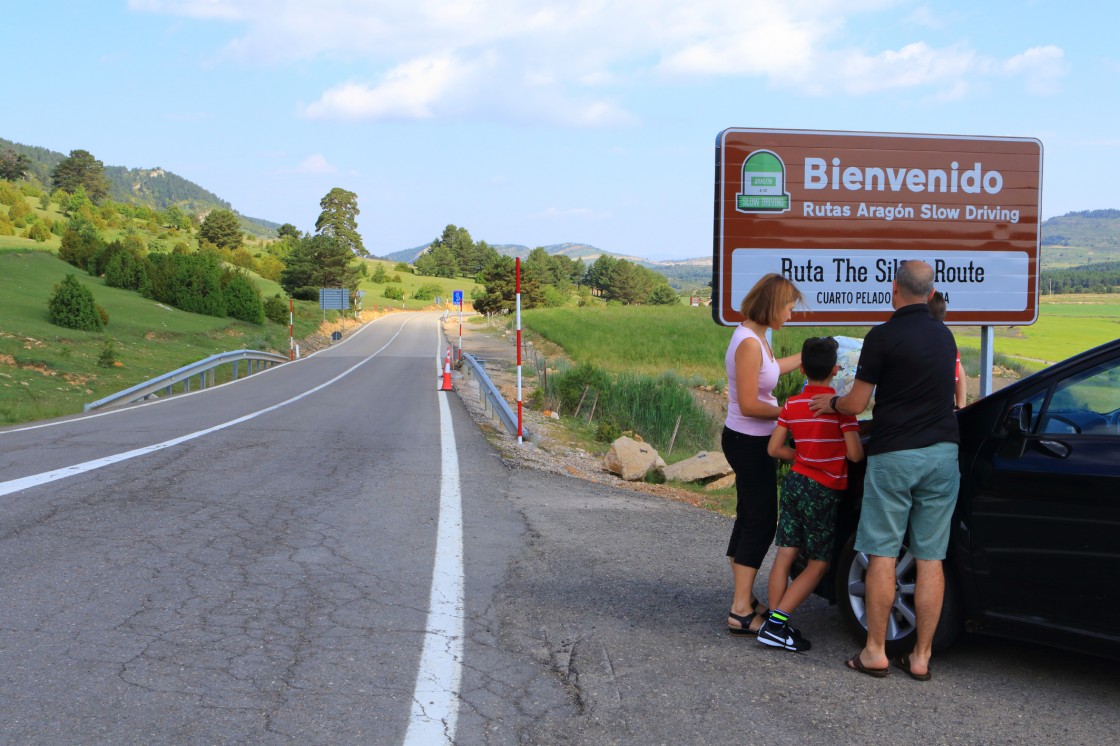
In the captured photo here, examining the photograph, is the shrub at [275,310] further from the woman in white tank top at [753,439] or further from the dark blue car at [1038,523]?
the dark blue car at [1038,523]

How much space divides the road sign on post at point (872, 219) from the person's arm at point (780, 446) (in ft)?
20.9

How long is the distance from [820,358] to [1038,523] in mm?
1201

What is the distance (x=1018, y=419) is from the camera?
420cm

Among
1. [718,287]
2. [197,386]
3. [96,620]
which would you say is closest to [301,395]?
[197,386]

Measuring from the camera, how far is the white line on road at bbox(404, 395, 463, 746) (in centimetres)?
353

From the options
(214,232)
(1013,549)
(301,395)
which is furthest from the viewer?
(214,232)

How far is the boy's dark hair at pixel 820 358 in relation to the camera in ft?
15.0

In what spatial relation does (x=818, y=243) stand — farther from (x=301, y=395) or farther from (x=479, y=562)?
(x=301, y=395)

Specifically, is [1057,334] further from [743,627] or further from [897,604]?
[743,627]

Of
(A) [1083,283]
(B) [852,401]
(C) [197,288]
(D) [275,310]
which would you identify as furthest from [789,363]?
(A) [1083,283]

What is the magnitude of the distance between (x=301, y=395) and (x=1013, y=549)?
19.9 meters

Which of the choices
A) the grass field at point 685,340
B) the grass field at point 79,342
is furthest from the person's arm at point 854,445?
the grass field at point 685,340

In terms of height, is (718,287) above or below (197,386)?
above

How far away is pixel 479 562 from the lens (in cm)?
612
